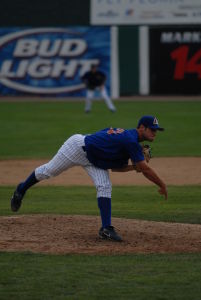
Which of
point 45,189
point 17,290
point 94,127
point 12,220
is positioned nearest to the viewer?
point 17,290

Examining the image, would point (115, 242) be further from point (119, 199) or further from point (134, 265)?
point (119, 199)

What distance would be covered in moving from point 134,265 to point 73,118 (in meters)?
19.0

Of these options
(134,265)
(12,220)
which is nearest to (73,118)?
(12,220)

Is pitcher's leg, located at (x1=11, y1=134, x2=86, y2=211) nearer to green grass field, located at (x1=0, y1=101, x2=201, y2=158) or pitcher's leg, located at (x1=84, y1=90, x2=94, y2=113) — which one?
green grass field, located at (x1=0, y1=101, x2=201, y2=158)

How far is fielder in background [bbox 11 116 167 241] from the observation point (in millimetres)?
9250

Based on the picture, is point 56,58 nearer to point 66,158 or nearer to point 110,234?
point 66,158

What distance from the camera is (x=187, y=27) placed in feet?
113

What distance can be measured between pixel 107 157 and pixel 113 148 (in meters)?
0.15

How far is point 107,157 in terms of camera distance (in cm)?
950

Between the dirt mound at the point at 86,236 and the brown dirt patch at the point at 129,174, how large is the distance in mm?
4666

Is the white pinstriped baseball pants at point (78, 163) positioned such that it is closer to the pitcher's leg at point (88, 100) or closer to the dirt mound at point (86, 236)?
the dirt mound at point (86, 236)

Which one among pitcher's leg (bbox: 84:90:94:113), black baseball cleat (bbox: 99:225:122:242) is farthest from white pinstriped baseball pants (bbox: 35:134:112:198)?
pitcher's leg (bbox: 84:90:94:113)

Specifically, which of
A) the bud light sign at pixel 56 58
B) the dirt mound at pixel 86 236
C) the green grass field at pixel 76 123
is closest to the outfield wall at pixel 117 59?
the bud light sign at pixel 56 58

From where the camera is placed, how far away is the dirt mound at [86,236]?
9227mm
